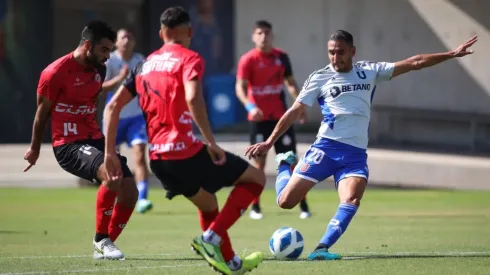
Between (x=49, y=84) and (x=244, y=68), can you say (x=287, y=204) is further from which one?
(x=244, y=68)

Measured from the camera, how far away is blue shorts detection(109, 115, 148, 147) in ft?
52.6

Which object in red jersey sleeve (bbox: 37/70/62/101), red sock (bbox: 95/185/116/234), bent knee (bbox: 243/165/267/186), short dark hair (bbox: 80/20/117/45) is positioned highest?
short dark hair (bbox: 80/20/117/45)

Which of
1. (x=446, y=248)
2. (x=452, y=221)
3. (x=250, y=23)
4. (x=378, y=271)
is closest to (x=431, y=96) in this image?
(x=250, y=23)

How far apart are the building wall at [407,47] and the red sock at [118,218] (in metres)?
12.8

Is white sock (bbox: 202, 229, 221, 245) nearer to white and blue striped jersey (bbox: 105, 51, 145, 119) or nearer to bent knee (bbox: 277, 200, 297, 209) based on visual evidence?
bent knee (bbox: 277, 200, 297, 209)

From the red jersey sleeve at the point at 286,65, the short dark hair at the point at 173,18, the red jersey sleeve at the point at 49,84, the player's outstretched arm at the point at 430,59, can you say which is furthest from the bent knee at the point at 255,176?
the red jersey sleeve at the point at 286,65

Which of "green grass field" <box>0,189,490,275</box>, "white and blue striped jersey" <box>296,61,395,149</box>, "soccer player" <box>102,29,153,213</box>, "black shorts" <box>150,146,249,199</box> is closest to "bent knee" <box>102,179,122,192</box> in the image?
"green grass field" <box>0,189,490,275</box>

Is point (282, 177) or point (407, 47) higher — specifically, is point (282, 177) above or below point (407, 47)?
above

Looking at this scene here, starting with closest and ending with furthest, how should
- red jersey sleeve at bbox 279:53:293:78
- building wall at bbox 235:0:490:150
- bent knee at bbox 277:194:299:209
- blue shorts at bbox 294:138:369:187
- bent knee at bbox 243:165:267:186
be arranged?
bent knee at bbox 243:165:267:186 < blue shorts at bbox 294:138:369:187 < bent knee at bbox 277:194:299:209 < red jersey sleeve at bbox 279:53:293:78 < building wall at bbox 235:0:490:150

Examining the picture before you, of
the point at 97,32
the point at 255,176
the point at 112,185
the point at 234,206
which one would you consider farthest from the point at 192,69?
the point at 97,32

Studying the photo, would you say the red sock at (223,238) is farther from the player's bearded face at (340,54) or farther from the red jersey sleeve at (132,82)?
the player's bearded face at (340,54)

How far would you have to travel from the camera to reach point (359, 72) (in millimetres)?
10867

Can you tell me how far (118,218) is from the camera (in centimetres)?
1057

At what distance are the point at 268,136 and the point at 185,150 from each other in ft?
22.1
